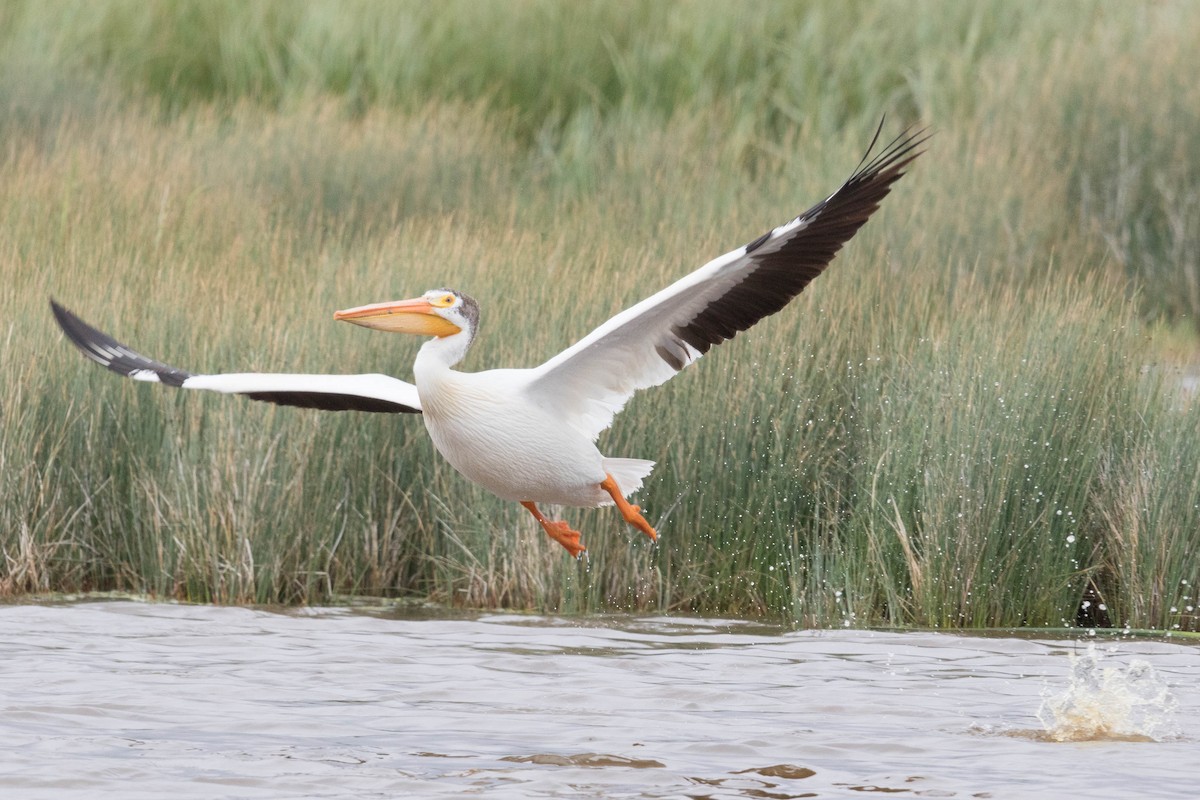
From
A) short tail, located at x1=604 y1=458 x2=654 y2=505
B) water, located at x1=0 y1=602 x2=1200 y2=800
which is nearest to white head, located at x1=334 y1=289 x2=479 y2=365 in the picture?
short tail, located at x1=604 y1=458 x2=654 y2=505

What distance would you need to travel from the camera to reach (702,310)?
22.2 feet

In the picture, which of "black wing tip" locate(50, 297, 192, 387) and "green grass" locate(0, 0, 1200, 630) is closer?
"black wing tip" locate(50, 297, 192, 387)

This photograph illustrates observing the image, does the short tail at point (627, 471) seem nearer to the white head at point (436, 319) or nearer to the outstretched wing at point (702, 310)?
the outstretched wing at point (702, 310)

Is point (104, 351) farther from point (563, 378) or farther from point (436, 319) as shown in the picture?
point (563, 378)

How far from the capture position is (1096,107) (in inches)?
538

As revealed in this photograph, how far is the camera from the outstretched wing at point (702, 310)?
20.4 ft

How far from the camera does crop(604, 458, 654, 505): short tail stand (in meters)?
7.18

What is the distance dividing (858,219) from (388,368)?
2.86 metres

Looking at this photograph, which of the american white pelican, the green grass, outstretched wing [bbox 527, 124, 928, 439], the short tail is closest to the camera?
outstretched wing [bbox 527, 124, 928, 439]

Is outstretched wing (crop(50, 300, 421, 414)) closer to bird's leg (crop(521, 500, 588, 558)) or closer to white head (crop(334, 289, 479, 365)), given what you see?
white head (crop(334, 289, 479, 365))

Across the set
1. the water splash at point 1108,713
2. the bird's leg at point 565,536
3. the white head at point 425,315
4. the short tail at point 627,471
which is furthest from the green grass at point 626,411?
the white head at point 425,315

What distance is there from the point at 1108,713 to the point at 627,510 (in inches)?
70.7

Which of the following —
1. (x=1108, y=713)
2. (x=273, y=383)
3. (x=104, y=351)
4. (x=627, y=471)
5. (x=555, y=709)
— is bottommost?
(x=555, y=709)

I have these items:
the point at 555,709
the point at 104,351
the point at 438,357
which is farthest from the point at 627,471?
the point at 104,351
